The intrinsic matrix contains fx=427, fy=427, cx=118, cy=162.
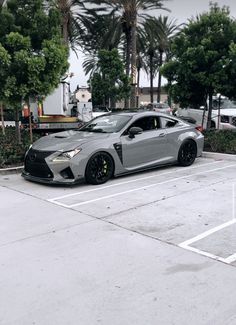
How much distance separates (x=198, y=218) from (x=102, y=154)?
9.13ft

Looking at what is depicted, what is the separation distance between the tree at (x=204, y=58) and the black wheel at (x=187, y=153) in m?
2.99

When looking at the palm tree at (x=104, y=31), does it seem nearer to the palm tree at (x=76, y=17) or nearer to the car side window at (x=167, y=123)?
the palm tree at (x=76, y=17)

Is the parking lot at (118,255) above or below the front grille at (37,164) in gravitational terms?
Result: below

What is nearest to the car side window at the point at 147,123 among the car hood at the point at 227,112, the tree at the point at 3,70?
the tree at the point at 3,70

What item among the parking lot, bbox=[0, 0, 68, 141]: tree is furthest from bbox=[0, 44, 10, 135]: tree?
the parking lot

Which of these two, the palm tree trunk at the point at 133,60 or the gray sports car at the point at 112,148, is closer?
the gray sports car at the point at 112,148

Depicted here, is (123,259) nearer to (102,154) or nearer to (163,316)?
(163,316)

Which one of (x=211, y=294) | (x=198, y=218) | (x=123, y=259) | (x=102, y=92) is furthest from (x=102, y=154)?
(x=102, y=92)

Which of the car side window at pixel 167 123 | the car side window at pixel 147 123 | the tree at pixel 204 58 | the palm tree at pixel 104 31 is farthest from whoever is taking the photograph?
the palm tree at pixel 104 31

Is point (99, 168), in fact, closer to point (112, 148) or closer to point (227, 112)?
point (112, 148)

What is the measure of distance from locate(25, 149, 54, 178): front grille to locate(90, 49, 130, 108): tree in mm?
19480

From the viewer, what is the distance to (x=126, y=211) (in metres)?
6.17

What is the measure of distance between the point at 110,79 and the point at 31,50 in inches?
683

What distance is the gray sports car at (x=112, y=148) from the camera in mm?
7715
